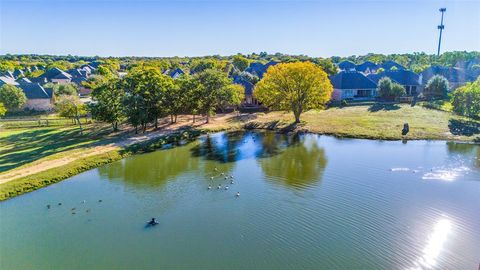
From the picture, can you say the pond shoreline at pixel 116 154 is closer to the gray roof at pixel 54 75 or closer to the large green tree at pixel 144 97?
the large green tree at pixel 144 97

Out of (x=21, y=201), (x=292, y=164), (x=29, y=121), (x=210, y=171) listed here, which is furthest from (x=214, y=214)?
(x=29, y=121)

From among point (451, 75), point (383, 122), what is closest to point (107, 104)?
point (383, 122)

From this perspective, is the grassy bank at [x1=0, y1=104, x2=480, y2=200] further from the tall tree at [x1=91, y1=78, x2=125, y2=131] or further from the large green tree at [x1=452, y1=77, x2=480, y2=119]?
the tall tree at [x1=91, y1=78, x2=125, y2=131]

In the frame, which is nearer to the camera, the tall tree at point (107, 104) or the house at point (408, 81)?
the tall tree at point (107, 104)

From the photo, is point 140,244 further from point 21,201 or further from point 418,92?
point 418,92

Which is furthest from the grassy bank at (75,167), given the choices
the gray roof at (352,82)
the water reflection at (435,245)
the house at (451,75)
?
the house at (451,75)

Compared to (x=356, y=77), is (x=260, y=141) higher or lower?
lower
